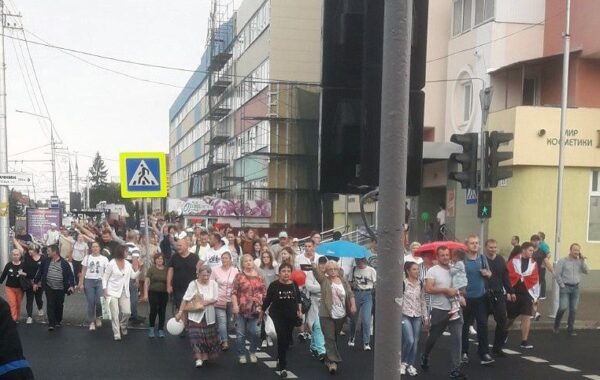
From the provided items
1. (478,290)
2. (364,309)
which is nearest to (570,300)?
(478,290)

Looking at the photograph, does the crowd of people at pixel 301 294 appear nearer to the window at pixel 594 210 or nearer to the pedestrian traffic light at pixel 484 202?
the pedestrian traffic light at pixel 484 202

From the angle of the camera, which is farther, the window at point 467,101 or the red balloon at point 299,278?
the window at point 467,101

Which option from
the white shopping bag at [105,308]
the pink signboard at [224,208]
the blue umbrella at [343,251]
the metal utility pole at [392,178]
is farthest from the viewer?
the pink signboard at [224,208]

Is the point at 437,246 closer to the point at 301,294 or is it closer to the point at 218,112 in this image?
the point at 301,294

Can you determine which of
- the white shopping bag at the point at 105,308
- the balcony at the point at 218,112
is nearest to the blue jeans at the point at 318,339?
the white shopping bag at the point at 105,308

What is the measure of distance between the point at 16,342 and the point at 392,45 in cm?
267

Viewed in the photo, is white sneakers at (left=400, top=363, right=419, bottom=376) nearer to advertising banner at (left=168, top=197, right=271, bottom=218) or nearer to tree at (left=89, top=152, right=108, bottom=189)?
advertising banner at (left=168, top=197, right=271, bottom=218)

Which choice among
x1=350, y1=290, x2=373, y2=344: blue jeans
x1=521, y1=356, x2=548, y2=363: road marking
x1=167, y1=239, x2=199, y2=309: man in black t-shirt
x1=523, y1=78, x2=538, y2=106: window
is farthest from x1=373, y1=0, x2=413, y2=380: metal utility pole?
x1=523, y1=78, x2=538, y2=106: window

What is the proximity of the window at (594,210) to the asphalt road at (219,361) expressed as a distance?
883 centimetres

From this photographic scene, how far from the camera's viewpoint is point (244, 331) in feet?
34.3

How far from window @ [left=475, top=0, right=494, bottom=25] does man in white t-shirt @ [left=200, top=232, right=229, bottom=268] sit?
13226mm

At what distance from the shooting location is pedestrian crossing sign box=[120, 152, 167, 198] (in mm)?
12859

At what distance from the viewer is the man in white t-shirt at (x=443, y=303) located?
950cm

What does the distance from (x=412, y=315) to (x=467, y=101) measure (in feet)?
51.4
